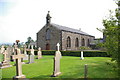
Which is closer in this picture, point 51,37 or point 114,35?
point 114,35

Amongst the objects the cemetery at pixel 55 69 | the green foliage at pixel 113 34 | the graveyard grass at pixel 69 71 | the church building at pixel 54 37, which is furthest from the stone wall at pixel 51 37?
the green foliage at pixel 113 34

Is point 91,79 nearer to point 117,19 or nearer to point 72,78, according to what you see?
point 72,78

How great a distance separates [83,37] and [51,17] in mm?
14827

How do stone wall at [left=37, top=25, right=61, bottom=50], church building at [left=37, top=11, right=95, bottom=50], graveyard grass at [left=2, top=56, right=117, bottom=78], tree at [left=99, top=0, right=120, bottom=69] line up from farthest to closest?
1. stone wall at [left=37, top=25, right=61, bottom=50]
2. church building at [left=37, top=11, right=95, bottom=50]
3. graveyard grass at [left=2, top=56, right=117, bottom=78]
4. tree at [left=99, top=0, right=120, bottom=69]

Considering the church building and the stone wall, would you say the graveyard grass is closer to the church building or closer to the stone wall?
the church building

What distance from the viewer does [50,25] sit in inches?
1197

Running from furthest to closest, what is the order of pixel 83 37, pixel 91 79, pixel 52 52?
1. pixel 83 37
2. pixel 52 52
3. pixel 91 79

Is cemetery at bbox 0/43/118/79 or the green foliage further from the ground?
the green foliage

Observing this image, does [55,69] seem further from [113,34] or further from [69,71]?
[113,34]

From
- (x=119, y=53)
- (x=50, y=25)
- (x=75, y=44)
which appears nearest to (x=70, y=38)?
(x=75, y=44)

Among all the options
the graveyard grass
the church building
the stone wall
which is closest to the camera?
the graveyard grass

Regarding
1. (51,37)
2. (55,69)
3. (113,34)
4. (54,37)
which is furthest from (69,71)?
(51,37)

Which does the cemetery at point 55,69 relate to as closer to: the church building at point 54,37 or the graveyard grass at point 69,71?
the graveyard grass at point 69,71

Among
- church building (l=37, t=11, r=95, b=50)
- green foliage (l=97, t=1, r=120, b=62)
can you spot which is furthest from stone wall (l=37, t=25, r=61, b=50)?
green foliage (l=97, t=1, r=120, b=62)
